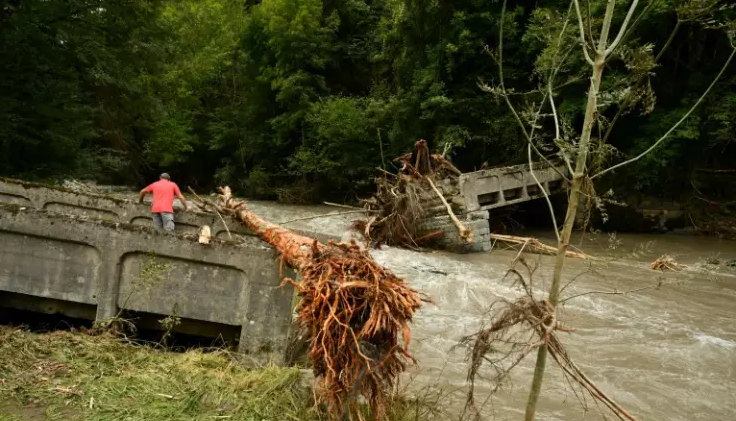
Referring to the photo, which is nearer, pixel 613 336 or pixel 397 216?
pixel 613 336

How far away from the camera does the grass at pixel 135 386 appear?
374cm

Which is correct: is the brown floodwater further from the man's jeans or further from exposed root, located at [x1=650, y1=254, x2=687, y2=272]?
the man's jeans

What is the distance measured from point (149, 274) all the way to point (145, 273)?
2.1 inches

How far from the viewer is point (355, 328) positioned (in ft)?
11.4

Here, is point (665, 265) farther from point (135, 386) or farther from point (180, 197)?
point (135, 386)

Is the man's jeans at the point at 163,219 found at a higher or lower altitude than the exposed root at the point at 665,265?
lower

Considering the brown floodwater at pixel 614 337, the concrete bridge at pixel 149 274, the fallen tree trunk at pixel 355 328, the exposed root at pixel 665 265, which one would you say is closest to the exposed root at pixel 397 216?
the brown floodwater at pixel 614 337

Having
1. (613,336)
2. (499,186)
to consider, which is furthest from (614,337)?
(499,186)

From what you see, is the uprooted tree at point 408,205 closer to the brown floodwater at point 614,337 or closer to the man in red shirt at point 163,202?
the brown floodwater at point 614,337

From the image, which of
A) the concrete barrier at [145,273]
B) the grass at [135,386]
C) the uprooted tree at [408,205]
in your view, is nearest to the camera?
the grass at [135,386]

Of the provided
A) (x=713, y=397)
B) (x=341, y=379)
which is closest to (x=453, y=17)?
(x=713, y=397)

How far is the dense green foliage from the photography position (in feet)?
45.1

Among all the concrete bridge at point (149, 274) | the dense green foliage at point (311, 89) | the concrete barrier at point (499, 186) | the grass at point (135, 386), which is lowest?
the grass at point (135, 386)

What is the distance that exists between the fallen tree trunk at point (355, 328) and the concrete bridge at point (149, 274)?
1.49 m
